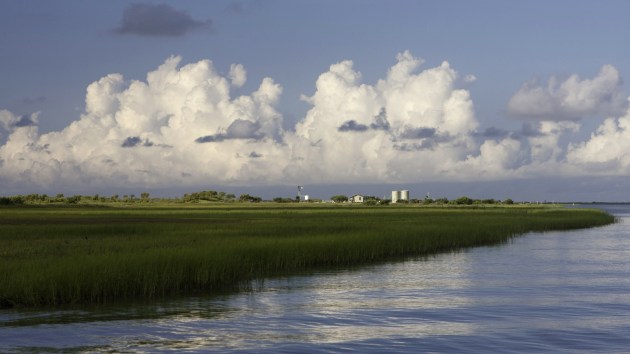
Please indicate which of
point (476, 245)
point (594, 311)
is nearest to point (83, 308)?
point (594, 311)

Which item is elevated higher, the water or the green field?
the green field

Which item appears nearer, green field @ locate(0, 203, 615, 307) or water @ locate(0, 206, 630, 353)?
water @ locate(0, 206, 630, 353)

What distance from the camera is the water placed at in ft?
62.0

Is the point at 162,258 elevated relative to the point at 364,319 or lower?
elevated

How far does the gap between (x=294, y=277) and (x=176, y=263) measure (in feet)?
21.5

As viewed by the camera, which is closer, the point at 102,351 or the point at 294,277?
the point at 102,351

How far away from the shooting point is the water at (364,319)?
18.9m

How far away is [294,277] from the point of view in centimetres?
3275

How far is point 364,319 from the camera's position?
2289 cm

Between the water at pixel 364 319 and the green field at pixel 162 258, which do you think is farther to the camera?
the green field at pixel 162 258

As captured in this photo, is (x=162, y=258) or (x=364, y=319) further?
(x=162, y=258)

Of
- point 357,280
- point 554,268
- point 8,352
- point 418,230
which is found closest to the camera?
point 8,352

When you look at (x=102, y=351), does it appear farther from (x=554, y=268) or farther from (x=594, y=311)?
(x=554, y=268)

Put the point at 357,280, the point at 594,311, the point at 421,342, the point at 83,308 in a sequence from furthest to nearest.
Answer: the point at 357,280 < the point at 594,311 < the point at 83,308 < the point at 421,342
